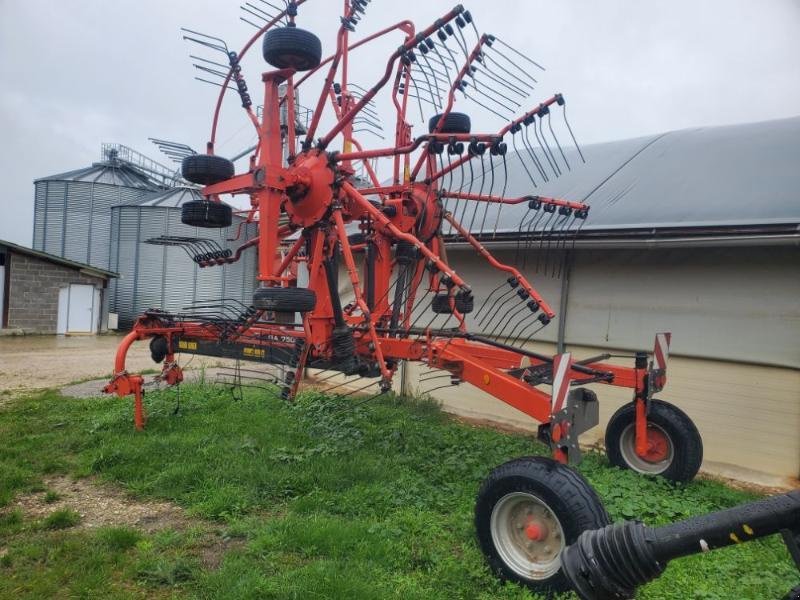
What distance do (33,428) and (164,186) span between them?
2595 cm

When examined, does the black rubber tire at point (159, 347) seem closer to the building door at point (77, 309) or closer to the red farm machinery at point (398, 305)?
the red farm machinery at point (398, 305)

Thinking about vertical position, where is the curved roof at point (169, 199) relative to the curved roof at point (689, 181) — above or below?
above

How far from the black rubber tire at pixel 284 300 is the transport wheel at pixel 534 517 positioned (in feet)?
6.43

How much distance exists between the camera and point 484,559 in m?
3.47

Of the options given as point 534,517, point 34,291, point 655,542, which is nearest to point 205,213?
point 534,517

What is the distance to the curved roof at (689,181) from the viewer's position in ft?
19.8

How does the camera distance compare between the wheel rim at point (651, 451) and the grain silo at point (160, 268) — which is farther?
the grain silo at point (160, 268)

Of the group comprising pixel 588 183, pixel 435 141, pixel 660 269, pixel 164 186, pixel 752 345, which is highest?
pixel 164 186

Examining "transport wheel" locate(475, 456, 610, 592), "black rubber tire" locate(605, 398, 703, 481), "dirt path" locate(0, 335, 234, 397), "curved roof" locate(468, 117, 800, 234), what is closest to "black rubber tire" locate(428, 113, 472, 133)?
"curved roof" locate(468, 117, 800, 234)

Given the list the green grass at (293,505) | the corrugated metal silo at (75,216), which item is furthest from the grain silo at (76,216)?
the green grass at (293,505)

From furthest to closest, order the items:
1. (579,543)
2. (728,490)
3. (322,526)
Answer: (728,490), (322,526), (579,543)

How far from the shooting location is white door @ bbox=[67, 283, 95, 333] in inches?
799

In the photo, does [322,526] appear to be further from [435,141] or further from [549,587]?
[435,141]

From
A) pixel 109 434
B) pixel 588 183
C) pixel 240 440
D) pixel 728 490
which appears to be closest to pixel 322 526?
pixel 240 440
